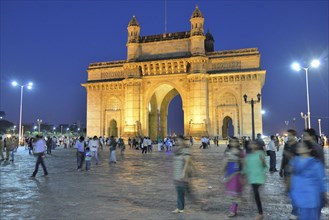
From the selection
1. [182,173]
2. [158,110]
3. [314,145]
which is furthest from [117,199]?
[158,110]

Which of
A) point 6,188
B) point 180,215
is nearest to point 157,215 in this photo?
point 180,215

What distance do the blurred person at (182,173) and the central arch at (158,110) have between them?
41.1 meters

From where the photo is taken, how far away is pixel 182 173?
267 inches

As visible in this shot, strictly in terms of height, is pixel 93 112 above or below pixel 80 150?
above

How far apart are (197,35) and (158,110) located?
14.3 m

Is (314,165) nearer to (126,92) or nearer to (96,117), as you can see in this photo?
(126,92)

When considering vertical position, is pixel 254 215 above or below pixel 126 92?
below

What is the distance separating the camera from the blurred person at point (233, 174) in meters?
6.53

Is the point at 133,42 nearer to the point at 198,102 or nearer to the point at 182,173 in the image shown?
the point at 198,102

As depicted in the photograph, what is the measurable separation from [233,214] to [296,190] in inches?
95.1

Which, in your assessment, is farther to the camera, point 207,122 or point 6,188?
point 207,122

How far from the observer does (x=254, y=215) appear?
6742 mm

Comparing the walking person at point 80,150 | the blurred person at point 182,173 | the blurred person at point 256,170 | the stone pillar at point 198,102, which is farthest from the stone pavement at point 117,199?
the stone pillar at point 198,102

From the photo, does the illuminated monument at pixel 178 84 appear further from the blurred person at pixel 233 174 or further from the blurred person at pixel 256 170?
the blurred person at pixel 256 170
